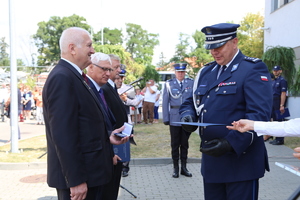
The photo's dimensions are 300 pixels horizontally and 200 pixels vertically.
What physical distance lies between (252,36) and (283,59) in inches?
1243

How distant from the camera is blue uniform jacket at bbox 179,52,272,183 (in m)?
2.82

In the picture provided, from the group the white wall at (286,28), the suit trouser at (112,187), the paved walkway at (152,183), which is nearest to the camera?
the suit trouser at (112,187)

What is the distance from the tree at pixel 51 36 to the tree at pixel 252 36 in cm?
3698

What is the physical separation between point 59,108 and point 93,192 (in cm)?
82

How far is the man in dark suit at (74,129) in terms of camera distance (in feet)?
8.57

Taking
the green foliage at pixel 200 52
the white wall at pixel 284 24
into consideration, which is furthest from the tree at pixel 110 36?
the white wall at pixel 284 24

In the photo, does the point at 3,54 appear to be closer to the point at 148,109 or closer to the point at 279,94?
the point at 148,109

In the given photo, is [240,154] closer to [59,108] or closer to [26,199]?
[59,108]

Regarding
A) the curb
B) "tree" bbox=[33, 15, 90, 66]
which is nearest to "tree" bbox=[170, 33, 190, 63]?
Answer: "tree" bbox=[33, 15, 90, 66]

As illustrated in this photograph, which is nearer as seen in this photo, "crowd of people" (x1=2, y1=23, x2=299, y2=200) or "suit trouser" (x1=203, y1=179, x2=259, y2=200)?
"crowd of people" (x1=2, y1=23, x2=299, y2=200)

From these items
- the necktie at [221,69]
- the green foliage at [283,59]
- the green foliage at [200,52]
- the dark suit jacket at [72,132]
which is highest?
the green foliage at [200,52]

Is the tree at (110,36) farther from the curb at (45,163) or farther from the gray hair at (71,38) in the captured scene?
the gray hair at (71,38)

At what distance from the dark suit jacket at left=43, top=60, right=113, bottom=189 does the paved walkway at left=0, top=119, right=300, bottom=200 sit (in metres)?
3.19

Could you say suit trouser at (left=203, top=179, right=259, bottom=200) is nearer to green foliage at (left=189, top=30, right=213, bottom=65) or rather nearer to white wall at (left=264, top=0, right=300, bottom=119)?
white wall at (left=264, top=0, right=300, bottom=119)
